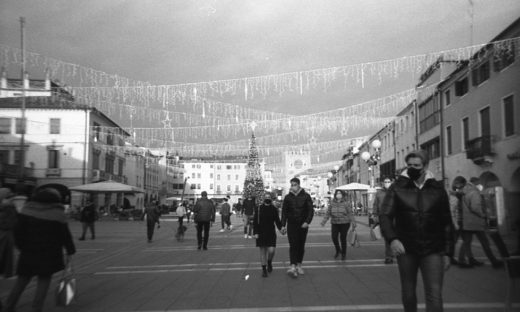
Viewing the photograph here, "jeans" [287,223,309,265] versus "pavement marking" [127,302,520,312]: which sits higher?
"jeans" [287,223,309,265]

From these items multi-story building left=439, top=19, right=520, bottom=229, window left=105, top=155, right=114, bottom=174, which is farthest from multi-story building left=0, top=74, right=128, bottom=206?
multi-story building left=439, top=19, right=520, bottom=229

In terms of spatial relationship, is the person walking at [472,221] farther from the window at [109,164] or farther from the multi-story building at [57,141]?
the window at [109,164]

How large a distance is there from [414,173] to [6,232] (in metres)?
5.99

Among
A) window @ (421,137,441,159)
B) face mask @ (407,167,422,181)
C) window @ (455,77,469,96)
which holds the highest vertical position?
window @ (455,77,469,96)

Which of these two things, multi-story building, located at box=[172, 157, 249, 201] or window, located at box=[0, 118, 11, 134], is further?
multi-story building, located at box=[172, 157, 249, 201]

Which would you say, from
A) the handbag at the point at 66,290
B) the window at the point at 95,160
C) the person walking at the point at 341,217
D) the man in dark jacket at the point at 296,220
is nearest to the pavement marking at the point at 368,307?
the handbag at the point at 66,290

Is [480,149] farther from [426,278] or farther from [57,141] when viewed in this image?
[57,141]

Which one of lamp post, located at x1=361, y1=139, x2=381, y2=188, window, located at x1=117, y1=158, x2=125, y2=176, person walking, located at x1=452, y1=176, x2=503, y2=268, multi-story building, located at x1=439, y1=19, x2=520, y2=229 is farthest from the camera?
window, located at x1=117, y1=158, x2=125, y2=176

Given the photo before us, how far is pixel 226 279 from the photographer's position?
9.81m

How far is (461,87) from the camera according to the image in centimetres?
3000

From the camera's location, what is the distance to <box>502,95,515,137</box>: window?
73.8ft

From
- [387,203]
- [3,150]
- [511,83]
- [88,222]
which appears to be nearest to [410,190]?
[387,203]

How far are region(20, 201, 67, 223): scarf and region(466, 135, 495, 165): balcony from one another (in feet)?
72.9

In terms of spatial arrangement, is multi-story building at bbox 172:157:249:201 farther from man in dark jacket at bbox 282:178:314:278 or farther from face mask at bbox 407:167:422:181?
face mask at bbox 407:167:422:181
